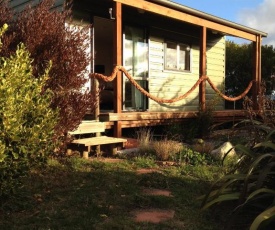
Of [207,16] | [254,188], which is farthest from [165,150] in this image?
[207,16]

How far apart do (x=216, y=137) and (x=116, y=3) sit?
435cm

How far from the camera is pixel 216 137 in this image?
32.9 ft

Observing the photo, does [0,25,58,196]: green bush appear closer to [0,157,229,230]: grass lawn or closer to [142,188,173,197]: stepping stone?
[0,157,229,230]: grass lawn

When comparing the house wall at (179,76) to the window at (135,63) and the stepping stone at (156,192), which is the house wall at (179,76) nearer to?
the window at (135,63)

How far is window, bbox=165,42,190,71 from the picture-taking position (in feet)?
39.7

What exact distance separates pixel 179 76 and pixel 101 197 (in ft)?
28.0

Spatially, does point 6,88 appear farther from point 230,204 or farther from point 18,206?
point 230,204

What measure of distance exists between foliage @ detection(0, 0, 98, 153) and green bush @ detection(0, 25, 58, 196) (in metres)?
1.35

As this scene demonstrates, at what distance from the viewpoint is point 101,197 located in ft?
14.4

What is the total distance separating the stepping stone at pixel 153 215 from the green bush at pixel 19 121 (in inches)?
48.9

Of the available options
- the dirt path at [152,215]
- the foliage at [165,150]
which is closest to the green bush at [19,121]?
the dirt path at [152,215]

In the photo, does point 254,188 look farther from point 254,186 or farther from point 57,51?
point 57,51

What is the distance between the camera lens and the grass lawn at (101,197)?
365 cm

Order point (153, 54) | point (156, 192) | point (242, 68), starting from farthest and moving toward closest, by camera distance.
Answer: point (242, 68) < point (153, 54) < point (156, 192)
